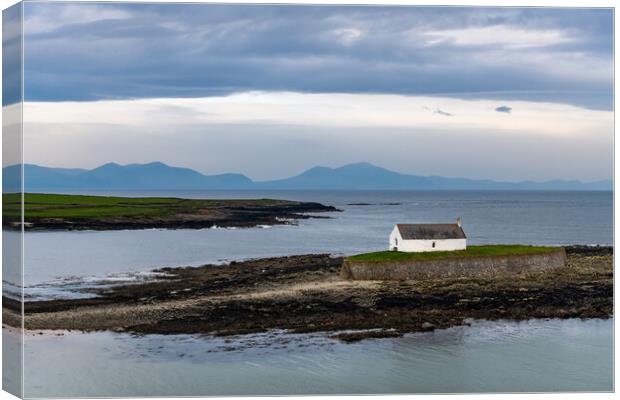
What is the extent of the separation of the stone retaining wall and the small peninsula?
16.7 meters

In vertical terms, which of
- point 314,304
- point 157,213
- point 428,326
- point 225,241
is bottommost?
point 428,326

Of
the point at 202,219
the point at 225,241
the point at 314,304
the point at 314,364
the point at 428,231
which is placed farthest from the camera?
the point at 202,219

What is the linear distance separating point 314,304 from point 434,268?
5.41 metres

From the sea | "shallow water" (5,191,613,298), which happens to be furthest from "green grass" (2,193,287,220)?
the sea

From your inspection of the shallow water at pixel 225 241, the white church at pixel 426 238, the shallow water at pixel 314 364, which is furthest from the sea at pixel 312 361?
the white church at pixel 426 238

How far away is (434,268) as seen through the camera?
1084 inches

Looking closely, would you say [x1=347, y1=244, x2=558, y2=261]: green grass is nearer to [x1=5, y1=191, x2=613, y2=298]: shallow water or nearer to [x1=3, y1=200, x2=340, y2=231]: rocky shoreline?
[x1=5, y1=191, x2=613, y2=298]: shallow water

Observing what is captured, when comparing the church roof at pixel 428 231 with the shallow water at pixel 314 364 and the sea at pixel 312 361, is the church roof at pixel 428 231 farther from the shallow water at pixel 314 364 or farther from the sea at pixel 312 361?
the shallow water at pixel 314 364

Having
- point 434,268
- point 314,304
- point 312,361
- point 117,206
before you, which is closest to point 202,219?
point 117,206

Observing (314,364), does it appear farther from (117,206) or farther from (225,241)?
(117,206)

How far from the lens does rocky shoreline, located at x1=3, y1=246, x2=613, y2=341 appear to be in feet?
67.9

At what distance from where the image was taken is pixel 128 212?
51.9 metres

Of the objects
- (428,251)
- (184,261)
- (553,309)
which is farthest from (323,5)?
(184,261)

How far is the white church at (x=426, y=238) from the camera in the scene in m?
28.3
